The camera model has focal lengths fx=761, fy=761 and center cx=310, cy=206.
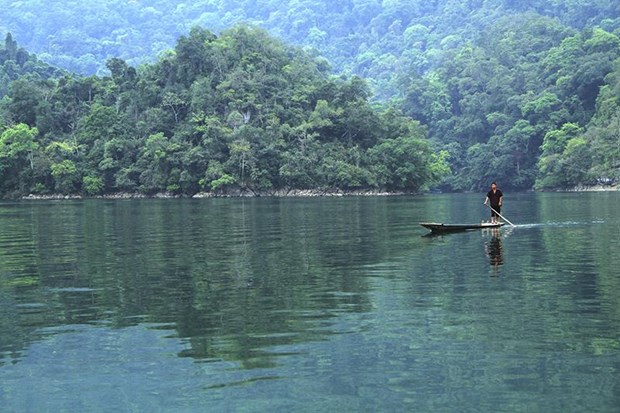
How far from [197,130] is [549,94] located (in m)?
64.1

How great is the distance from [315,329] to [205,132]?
10552 centimetres

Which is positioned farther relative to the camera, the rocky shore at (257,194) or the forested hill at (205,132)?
the forested hill at (205,132)

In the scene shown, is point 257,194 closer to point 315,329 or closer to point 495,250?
point 495,250

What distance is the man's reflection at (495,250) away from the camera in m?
22.9

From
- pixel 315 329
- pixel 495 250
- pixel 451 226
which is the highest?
pixel 451 226

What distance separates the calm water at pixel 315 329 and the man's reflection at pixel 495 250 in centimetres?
13

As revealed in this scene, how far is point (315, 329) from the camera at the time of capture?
14.1m

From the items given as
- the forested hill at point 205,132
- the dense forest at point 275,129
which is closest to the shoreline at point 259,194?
the forested hill at point 205,132

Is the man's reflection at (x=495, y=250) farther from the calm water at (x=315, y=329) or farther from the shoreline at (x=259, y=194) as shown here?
the shoreline at (x=259, y=194)

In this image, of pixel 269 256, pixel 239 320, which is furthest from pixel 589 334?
pixel 269 256

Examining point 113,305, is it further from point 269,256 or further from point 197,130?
point 197,130

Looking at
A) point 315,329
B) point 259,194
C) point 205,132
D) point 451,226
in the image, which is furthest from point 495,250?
point 205,132

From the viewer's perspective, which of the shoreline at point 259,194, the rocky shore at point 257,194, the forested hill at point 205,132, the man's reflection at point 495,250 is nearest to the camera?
the man's reflection at point 495,250

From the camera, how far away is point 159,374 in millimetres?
11391
